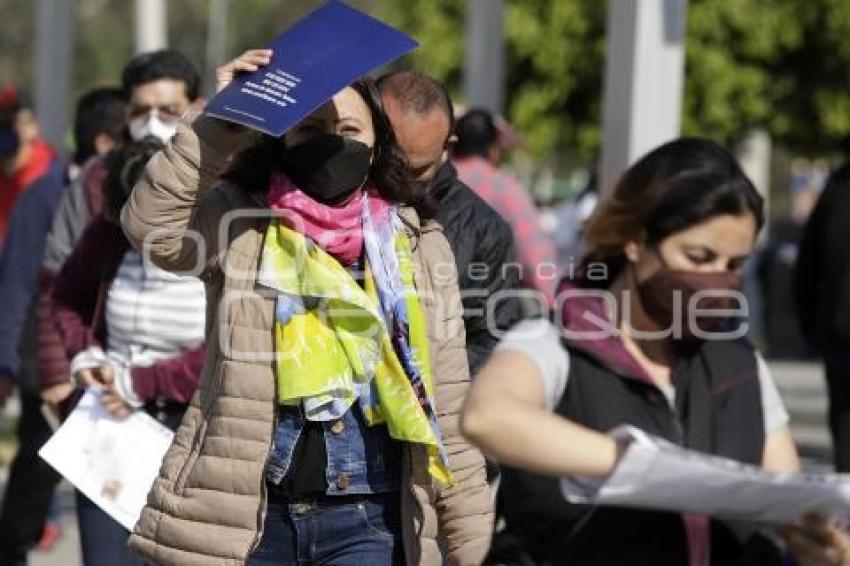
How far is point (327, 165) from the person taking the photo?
4.39 meters

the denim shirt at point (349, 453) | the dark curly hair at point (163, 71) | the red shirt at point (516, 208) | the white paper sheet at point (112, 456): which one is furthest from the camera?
the red shirt at point (516, 208)

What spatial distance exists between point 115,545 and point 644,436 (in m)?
2.67

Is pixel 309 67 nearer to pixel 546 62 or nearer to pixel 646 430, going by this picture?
pixel 646 430

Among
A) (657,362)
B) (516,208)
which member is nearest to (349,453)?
(657,362)

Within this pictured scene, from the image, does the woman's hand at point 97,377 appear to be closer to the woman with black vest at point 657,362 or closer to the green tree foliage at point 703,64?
the woman with black vest at point 657,362

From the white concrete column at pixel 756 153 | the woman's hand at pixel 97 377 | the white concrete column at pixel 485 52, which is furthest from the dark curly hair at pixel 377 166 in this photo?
the white concrete column at pixel 756 153

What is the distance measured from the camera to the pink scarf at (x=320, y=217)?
173 inches

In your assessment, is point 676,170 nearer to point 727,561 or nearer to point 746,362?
point 746,362

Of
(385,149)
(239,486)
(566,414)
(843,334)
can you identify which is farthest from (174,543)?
(843,334)

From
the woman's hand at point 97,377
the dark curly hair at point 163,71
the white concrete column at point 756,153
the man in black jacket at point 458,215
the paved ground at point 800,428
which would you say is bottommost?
the paved ground at point 800,428

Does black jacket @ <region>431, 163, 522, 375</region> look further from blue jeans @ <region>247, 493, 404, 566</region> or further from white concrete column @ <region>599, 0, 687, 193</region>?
white concrete column @ <region>599, 0, 687, 193</region>

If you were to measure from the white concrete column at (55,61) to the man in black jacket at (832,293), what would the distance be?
251 inches

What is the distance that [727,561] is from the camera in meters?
3.50

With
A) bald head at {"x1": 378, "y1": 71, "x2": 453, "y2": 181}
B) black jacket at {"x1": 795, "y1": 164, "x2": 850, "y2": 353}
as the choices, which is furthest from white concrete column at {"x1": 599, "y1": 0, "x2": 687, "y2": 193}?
bald head at {"x1": 378, "y1": 71, "x2": 453, "y2": 181}
